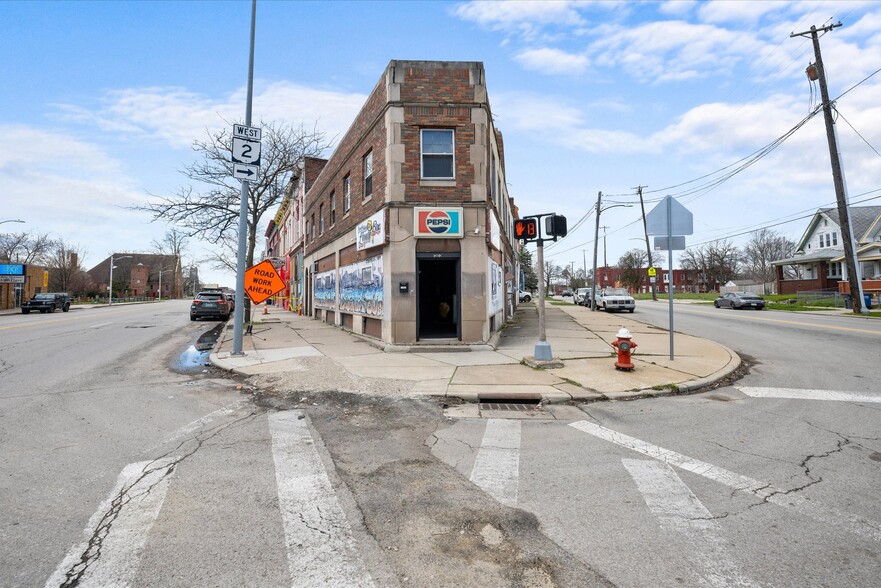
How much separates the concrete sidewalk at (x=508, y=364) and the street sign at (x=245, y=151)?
15.3ft

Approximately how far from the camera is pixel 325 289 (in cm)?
2048

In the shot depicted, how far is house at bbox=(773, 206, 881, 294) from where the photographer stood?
38.1 meters

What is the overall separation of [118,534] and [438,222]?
31.2 feet

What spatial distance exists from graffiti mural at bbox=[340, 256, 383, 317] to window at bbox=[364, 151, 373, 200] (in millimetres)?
2145

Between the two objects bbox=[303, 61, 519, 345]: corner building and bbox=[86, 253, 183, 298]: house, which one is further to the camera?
bbox=[86, 253, 183, 298]: house

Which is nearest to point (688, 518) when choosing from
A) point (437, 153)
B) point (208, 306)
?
point (437, 153)

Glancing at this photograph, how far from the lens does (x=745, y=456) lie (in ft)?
14.3

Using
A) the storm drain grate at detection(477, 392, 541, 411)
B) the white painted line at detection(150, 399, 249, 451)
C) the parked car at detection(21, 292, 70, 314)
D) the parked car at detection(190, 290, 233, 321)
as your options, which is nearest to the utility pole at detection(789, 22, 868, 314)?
the storm drain grate at detection(477, 392, 541, 411)

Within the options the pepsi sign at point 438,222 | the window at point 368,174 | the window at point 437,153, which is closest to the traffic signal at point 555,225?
the pepsi sign at point 438,222

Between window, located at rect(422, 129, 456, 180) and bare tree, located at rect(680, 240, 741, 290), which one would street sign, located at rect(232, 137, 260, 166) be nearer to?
window, located at rect(422, 129, 456, 180)

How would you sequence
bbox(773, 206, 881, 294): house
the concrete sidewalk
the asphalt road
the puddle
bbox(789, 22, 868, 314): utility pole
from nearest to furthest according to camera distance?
the asphalt road → the concrete sidewalk → the puddle → bbox(789, 22, 868, 314): utility pole → bbox(773, 206, 881, 294): house

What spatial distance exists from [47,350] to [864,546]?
51.2 feet

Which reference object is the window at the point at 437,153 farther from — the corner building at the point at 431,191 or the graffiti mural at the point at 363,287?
the graffiti mural at the point at 363,287

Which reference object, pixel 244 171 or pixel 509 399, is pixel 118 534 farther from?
pixel 244 171
